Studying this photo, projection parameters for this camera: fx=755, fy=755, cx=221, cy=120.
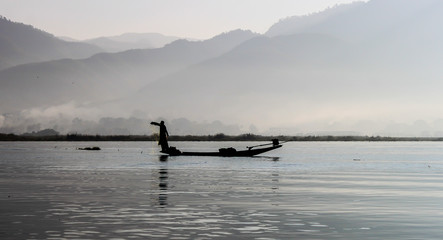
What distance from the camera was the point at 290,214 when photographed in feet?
117

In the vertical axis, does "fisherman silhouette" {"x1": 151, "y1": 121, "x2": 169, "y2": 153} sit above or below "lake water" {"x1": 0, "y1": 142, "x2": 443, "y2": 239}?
above

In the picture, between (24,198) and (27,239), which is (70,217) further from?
(24,198)

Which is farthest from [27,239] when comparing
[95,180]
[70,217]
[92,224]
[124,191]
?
[95,180]

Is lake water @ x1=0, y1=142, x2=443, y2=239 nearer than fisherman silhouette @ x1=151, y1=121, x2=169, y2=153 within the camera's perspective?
Yes

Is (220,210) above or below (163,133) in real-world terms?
below

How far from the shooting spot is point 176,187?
54250mm

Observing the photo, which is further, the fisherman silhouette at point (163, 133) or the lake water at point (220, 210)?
the fisherman silhouette at point (163, 133)

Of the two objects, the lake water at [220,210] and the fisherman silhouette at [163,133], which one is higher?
the fisherman silhouette at [163,133]

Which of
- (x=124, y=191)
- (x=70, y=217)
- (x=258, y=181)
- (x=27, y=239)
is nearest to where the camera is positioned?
(x=27, y=239)

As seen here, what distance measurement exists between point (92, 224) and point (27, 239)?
14.8 ft

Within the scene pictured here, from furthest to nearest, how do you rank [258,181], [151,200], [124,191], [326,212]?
[258,181], [124,191], [151,200], [326,212]

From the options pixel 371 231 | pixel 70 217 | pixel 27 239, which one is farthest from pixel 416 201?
pixel 27 239

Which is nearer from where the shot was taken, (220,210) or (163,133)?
(220,210)

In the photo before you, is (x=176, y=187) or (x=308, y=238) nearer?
(x=308, y=238)
